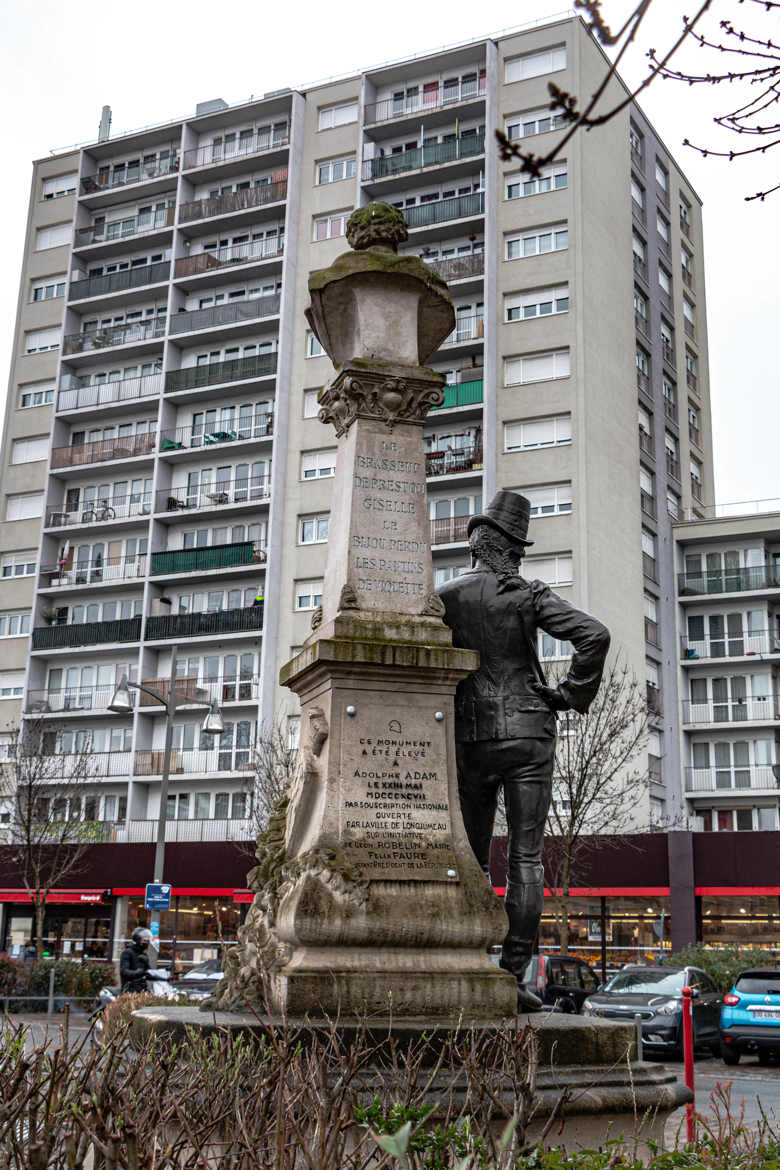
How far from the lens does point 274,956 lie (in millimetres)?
6707

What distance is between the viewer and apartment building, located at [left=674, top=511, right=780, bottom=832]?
4575cm

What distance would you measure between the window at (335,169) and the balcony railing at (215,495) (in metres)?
12.3

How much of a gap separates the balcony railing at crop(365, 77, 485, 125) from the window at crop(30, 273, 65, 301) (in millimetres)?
15531

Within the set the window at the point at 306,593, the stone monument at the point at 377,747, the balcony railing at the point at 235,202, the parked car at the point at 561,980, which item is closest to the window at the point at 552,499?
the window at the point at 306,593

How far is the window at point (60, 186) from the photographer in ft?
189

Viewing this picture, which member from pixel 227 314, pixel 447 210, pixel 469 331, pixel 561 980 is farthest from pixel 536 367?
pixel 561 980

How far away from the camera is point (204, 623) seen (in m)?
47.9

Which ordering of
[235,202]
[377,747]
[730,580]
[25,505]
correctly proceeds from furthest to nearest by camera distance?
[25,505]
[235,202]
[730,580]
[377,747]

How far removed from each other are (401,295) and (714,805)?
40.5 metres

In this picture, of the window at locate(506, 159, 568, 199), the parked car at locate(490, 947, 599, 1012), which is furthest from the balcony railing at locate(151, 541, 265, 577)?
the parked car at locate(490, 947, 599, 1012)

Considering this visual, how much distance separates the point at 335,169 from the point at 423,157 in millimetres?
4092

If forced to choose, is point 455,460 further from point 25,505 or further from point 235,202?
point 25,505

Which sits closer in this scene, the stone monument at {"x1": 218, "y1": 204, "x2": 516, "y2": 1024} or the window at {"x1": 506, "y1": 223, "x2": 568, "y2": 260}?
the stone monument at {"x1": 218, "y1": 204, "x2": 516, "y2": 1024}

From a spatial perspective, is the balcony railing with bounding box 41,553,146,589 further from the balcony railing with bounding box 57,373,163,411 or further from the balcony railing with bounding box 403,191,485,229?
the balcony railing with bounding box 403,191,485,229
